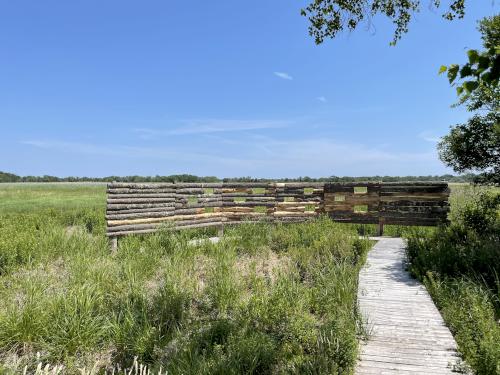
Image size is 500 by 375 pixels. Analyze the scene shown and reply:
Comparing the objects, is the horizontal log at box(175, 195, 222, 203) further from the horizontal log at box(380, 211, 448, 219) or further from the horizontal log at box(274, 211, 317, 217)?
the horizontal log at box(380, 211, 448, 219)

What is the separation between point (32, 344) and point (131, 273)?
2.31m

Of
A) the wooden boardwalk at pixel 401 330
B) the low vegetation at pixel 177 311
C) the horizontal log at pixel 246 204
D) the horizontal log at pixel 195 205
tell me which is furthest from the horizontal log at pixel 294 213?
the wooden boardwalk at pixel 401 330

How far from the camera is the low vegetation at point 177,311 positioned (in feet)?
15.1

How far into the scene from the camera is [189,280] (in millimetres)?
7344

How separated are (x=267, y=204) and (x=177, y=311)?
309 inches

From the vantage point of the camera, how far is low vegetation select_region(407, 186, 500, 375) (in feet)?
14.3

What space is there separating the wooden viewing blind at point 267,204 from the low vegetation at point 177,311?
2.29m

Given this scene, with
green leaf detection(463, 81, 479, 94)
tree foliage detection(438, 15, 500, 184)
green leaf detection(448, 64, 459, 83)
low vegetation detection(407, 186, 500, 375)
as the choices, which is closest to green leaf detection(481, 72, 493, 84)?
green leaf detection(463, 81, 479, 94)

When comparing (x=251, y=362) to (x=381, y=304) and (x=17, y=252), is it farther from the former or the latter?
(x=17, y=252)

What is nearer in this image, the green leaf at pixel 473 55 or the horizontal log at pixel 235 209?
the green leaf at pixel 473 55

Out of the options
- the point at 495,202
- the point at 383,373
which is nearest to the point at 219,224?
the point at 495,202

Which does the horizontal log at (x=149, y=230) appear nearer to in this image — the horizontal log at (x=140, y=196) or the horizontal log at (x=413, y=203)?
the horizontal log at (x=140, y=196)

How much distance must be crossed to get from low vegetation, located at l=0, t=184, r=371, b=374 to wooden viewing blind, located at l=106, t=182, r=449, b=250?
90.2 inches

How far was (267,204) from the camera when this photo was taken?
13773mm
